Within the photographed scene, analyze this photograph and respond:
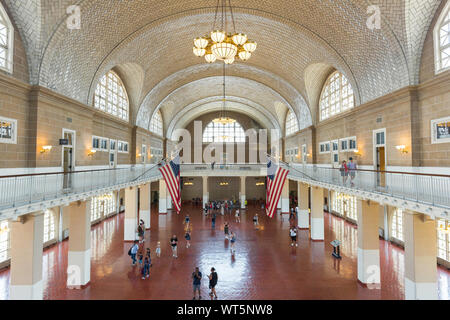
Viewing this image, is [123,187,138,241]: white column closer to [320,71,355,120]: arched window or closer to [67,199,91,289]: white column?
[67,199,91,289]: white column

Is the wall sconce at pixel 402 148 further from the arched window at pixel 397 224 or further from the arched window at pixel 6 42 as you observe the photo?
the arched window at pixel 6 42

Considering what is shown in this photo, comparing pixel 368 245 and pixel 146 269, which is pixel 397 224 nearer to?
pixel 368 245

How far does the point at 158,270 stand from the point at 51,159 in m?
6.96

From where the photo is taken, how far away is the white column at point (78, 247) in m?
10.4

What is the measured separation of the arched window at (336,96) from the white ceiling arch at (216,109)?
40.3ft

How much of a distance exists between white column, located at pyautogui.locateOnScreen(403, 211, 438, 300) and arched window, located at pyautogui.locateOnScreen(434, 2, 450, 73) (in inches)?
Answer: 227

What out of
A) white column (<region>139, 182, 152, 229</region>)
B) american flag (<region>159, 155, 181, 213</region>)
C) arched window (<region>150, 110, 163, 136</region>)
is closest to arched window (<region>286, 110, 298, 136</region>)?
arched window (<region>150, 110, 163, 136</region>)

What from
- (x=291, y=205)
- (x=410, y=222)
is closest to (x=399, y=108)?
(x=410, y=222)

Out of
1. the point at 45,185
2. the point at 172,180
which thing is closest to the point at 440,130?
the point at 172,180

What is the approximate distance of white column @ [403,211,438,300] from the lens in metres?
8.13

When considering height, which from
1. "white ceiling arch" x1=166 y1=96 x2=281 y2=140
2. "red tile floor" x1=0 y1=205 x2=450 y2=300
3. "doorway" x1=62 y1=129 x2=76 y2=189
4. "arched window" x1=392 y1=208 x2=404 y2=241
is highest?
"white ceiling arch" x1=166 y1=96 x2=281 y2=140

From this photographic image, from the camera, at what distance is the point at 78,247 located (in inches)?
424

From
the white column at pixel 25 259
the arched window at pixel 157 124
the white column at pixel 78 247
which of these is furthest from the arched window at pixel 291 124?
the white column at pixel 25 259
